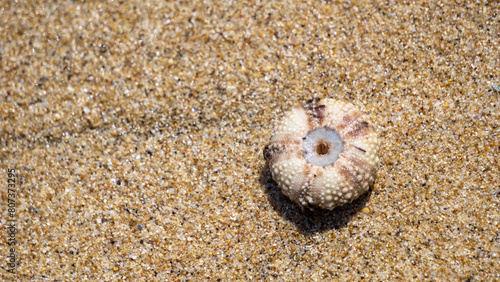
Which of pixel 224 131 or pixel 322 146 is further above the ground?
pixel 322 146

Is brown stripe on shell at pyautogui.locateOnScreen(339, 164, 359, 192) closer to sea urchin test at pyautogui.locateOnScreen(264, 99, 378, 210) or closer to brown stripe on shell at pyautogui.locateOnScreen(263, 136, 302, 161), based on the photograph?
sea urchin test at pyautogui.locateOnScreen(264, 99, 378, 210)

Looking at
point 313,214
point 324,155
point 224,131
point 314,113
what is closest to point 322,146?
point 324,155

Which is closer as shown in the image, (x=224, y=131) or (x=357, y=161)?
(x=357, y=161)

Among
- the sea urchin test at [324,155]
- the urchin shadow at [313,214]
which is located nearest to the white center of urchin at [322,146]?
the sea urchin test at [324,155]

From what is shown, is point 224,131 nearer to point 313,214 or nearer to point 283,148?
point 283,148

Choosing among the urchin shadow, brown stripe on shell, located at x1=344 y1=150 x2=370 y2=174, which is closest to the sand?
the urchin shadow

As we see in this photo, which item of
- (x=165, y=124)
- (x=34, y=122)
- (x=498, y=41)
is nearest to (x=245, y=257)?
(x=165, y=124)
